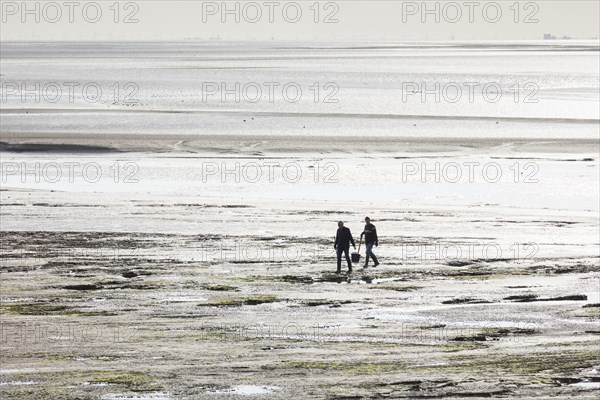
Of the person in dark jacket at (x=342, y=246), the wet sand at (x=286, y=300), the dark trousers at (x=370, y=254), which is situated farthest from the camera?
the dark trousers at (x=370, y=254)

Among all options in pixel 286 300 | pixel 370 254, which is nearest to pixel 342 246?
pixel 370 254

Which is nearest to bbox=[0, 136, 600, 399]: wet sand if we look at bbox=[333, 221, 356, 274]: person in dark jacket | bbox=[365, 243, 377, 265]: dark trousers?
bbox=[333, 221, 356, 274]: person in dark jacket

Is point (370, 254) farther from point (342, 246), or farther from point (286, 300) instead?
point (286, 300)

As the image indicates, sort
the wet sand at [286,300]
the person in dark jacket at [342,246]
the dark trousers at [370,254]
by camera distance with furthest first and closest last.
→ the dark trousers at [370,254] → the person in dark jacket at [342,246] → the wet sand at [286,300]

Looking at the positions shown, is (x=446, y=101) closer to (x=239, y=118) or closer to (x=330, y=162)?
(x=239, y=118)

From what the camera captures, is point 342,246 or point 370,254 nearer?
point 342,246

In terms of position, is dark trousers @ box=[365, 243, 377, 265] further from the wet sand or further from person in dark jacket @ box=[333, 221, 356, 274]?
person in dark jacket @ box=[333, 221, 356, 274]

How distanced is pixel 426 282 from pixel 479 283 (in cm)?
122

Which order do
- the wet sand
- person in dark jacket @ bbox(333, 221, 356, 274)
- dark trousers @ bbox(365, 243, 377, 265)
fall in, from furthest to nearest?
dark trousers @ bbox(365, 243, 377, 265), person in dark jacket @ bbox(333, 221, 356, 274), the wet sand

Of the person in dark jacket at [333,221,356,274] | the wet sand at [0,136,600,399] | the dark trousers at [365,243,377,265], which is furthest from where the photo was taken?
the dark trousers at [365,243,377,265]

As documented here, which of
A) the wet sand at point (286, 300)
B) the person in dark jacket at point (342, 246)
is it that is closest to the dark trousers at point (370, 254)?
the wet sand at point (286, 300)

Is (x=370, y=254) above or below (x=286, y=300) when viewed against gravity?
above

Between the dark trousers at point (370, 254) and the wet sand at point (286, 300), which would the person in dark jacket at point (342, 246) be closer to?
the wet sand at point (286, 300)

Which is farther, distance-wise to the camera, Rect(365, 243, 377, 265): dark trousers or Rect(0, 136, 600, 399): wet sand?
Rect(365, 243, 377, 265): dark trousers
